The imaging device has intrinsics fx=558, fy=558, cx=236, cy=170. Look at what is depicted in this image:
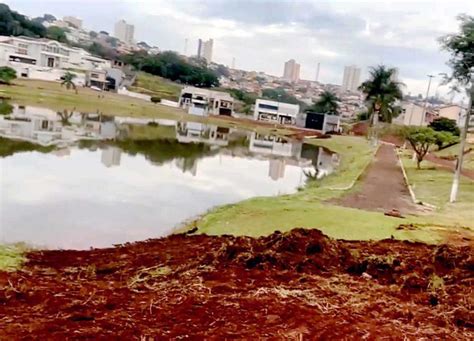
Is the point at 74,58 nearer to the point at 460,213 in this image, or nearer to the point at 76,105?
the point at 76,105

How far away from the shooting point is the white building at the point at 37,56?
86.4m

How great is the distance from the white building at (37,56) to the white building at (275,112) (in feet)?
108

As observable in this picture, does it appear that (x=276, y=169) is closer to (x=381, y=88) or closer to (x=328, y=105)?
(x=381, y=88)

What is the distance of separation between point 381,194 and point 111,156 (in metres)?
13.9

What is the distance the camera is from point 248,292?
23.9 feet

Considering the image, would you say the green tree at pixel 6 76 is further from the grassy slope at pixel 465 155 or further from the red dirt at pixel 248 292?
the red dirt at pixel 248 292

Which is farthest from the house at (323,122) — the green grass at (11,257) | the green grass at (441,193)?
the green grass at (11,257)

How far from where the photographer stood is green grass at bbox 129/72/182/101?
9812 centimetres

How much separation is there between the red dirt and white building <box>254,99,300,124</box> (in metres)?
79.2

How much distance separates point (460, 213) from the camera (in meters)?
17.8

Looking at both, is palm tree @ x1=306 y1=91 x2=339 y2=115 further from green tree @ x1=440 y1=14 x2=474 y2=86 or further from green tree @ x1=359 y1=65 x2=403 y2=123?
green tree @ x1=440 y1=14 x2=474 y2=86

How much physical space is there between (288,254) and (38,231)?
246 inches

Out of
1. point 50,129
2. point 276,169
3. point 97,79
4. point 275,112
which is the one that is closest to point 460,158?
point 276,169

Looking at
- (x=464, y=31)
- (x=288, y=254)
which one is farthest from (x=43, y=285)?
(x=464, y=31)
